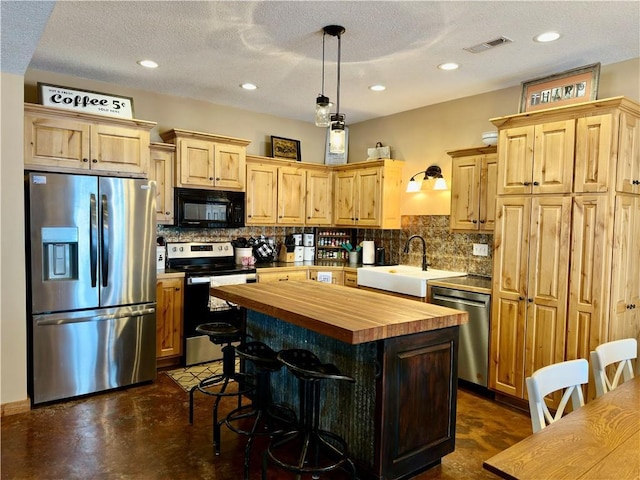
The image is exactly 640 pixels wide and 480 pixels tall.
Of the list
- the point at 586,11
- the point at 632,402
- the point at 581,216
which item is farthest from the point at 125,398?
the point at 586,11

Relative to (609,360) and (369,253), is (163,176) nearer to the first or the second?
(369,253)

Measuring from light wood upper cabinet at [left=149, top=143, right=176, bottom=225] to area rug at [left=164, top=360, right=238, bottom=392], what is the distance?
148cm

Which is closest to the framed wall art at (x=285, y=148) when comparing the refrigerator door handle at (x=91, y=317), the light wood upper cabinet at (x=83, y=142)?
the light wood upper cabinet at (x=83, y=142)

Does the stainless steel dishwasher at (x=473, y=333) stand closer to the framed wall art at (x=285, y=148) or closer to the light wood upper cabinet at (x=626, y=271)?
the light wood upper cabinet at (x=626, y=271)

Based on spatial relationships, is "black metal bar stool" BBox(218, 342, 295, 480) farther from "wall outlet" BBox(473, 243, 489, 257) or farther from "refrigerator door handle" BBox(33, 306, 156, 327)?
"wall outlet" BBox(473, 243, 489, 257)

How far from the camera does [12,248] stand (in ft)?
10.3

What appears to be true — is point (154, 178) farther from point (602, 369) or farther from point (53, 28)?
point (602, 369)

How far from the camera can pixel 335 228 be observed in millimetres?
5883

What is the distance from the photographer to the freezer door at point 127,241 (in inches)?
138

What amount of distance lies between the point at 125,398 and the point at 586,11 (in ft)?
14.0

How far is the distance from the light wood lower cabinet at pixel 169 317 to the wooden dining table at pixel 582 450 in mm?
3423

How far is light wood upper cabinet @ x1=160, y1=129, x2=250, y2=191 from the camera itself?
14.4 ft

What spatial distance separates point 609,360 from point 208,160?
12.5ft

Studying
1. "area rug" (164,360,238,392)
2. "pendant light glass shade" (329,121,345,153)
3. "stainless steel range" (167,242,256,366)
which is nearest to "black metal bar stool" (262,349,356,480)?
"pendant light glass shade" (329,121,345,153)
